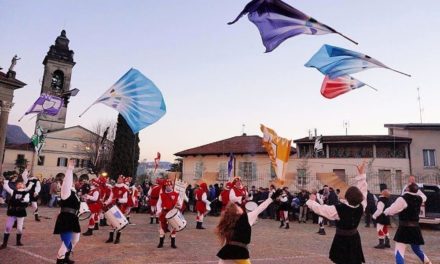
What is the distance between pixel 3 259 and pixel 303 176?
1202 inches

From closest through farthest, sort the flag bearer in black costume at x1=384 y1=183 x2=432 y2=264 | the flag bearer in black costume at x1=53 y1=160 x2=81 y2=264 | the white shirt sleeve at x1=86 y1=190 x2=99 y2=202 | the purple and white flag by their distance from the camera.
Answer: the flag bearer in black costume at x1=53 y1=160 x2=81 y2=264, the flag bearer in black costume at x1=384 y1=183 x2=432 y2=264, the white shirt sleeve at x1=86 y1=190 x2=99 y2=202, the purple and white flag

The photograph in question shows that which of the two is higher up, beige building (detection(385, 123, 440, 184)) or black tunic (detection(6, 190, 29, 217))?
beige building (detection(385, 123, 440, 184))

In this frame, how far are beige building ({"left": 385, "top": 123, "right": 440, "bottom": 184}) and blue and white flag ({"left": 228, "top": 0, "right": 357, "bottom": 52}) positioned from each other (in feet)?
107

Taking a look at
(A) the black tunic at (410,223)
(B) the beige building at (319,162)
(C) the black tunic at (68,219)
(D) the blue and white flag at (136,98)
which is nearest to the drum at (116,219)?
(C) the black tunic at (68,219)

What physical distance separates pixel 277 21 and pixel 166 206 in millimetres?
6710

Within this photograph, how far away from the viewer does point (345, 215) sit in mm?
6184

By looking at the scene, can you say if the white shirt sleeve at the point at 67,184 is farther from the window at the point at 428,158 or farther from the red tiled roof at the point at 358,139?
the window at the point at 428,158

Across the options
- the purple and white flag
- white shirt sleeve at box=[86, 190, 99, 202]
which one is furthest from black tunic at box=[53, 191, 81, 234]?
the purple and white flag

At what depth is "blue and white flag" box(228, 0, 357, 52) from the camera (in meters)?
7.77

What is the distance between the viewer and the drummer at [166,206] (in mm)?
11344

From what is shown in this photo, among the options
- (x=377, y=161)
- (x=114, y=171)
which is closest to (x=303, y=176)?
(x=377, y=161)

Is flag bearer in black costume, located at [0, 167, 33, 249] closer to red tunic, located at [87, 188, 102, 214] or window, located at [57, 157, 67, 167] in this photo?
red tunic, located at [87, 188, 102, 214]

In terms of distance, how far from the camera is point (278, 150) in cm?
711

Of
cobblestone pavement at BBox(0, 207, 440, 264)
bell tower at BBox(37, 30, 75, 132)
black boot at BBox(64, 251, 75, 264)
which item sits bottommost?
cobblestone pavement at BBox(0, 207, 440, 264)
